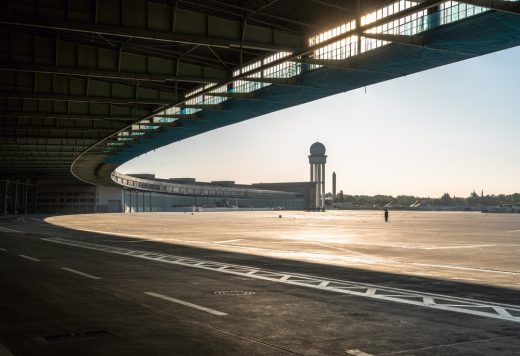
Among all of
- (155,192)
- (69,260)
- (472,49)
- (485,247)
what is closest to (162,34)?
(69,260)

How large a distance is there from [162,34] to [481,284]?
17.0m

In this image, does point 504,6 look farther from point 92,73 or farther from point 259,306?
point 92,73

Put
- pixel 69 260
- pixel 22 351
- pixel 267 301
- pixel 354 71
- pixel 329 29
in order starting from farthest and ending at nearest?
pixel 354 71
pixel 329 29
pixel 69 260
pixel 267 301
pixel 22 351

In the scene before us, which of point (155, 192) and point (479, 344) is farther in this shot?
point (155, 192)

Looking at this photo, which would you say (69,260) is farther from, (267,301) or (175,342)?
(175,342)

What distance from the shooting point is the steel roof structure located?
23641mm

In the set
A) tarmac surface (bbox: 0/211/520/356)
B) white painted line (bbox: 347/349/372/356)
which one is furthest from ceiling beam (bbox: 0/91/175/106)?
white painted line (bbox: 347/349/372/356)

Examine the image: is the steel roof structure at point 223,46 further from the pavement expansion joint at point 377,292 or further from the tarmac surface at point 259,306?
the pavement expansion joint at point 377,292

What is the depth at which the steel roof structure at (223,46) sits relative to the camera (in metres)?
23.6

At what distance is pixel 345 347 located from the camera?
321 inches

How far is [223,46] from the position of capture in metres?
27.2

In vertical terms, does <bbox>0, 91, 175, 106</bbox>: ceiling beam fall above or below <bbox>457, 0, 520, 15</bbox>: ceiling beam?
below

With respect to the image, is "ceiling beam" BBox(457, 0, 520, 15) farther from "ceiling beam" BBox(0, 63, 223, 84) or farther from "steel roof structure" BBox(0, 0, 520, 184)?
"ceiling beam" BBox(0, 63, 223, 84)

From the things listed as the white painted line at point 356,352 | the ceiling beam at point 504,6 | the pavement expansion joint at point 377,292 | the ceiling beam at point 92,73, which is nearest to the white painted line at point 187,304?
the white painted line at point 356,352
